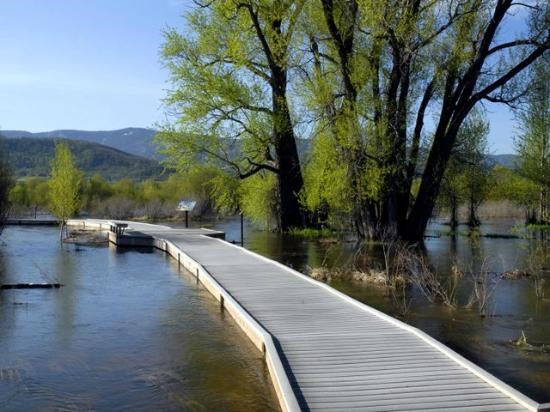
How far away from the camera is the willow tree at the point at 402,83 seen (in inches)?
795

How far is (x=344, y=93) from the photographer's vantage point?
22.0 metres

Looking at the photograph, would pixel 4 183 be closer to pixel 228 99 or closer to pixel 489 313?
pixel 228 99

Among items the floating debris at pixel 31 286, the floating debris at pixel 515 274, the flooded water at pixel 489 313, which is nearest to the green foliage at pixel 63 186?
the flooded water at pixel 489 313

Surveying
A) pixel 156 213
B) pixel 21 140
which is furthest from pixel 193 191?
pixel 21 140

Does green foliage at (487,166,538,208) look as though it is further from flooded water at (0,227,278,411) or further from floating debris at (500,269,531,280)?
flooded water at (0,227,278,411)

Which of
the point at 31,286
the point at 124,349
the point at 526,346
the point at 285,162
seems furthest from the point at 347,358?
the point at 285,162

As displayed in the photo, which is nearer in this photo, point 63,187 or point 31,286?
point 31,286

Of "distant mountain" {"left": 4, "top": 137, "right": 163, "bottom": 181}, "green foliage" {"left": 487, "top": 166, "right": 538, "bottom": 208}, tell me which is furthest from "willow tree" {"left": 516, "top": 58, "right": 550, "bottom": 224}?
"distant mountain" {"left": 4, "top": 137, "right": 163, "bottom": 181}

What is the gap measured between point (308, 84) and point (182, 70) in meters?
6.79

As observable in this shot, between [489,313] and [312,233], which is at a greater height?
[312,233]

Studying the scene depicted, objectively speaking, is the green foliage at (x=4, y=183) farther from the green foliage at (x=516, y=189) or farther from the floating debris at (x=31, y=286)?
the green foliage at (x=516, y=189)

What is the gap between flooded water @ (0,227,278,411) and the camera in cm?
694

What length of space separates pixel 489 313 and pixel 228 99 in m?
17.5

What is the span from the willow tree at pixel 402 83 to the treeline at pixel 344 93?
5cm
